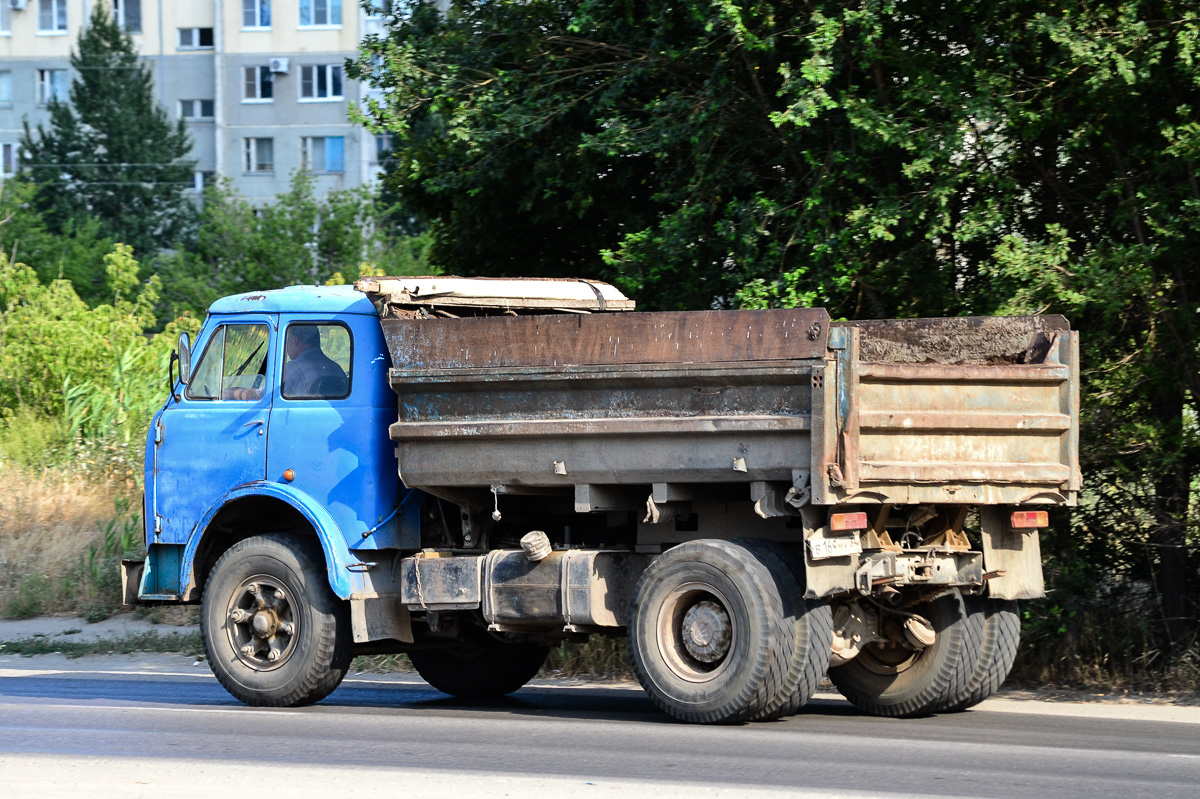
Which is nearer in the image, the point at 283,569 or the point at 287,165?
the point at 283,569

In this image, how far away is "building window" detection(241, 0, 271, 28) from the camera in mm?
64875

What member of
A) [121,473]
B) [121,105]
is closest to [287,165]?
[121,105]

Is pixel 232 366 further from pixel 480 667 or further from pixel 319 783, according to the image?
pixel 319 783

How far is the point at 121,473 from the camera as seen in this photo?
20.5 metres

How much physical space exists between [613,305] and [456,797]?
5352 mm

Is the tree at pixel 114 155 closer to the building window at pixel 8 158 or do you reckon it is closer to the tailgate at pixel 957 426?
the building window at pixel 8 158

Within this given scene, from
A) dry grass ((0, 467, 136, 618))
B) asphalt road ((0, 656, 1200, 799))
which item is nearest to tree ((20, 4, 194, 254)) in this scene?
dry grass ((0, 467, 136, 618))

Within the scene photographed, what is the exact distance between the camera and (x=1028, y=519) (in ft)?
30.8

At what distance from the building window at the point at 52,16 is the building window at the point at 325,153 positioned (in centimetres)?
1478

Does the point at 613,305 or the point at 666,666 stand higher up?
the point at 613,305

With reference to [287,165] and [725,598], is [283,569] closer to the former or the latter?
[725,598]

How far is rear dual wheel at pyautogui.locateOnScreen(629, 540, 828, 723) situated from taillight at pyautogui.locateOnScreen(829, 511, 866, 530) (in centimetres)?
47

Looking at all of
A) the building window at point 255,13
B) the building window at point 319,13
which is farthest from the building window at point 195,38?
the building window at point 319,13

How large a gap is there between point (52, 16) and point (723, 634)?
69.4 m
